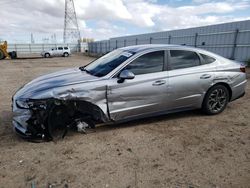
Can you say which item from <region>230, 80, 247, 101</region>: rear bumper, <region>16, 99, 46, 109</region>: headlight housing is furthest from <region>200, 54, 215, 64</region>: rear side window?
<region>16, 99, 46, 109</region>: headlight housing

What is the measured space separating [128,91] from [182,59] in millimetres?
1411

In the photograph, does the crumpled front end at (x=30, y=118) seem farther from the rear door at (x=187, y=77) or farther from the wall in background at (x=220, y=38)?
the wall in background at (x=220, y=38)


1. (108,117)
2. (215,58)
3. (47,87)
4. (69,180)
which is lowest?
(69,180)

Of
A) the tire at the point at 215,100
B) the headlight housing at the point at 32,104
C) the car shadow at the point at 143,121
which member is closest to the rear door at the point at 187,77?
the tire at the point at 215,100

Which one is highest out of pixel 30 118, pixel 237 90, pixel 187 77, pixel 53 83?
pixel 187 77

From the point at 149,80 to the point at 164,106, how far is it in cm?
64

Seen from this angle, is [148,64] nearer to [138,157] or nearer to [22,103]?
[138,157]

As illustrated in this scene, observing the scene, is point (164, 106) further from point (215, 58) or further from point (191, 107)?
→ point (215, 58)

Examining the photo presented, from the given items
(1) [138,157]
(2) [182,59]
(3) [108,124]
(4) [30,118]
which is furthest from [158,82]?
(4) [30,118]

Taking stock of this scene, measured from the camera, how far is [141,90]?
12.2 feet

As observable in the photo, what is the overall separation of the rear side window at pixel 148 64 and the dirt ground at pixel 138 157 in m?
1.07

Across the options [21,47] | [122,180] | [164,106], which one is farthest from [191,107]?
[21,47]

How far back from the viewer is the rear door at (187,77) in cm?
400

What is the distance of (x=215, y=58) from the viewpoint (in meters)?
4.48
